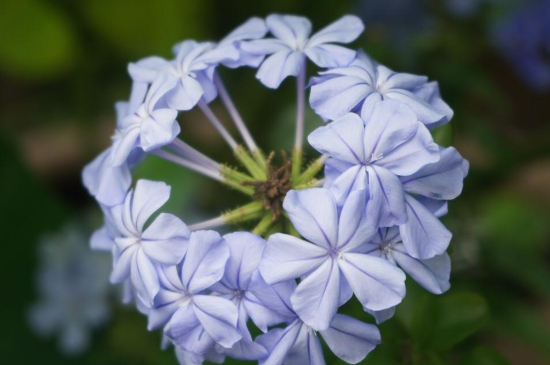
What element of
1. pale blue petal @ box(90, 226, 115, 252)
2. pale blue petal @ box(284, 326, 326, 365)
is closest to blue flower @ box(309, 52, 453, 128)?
pale blue petal @ box(284, 326, 326, 365)

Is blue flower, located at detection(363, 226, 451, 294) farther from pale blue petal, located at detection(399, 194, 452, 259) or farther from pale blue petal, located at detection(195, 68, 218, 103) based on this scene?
pale blue petal, located at detection(195, 68, 218, 103)

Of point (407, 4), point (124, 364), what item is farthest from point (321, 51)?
point (124, 364)

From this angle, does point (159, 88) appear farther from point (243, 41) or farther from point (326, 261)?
point (326, 261)

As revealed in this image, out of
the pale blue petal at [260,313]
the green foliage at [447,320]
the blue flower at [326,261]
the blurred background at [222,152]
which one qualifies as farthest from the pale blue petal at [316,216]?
the blurred background at [222,152]

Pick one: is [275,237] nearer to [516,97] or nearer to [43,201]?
[43,201]

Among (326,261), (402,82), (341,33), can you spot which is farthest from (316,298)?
(341,33)
